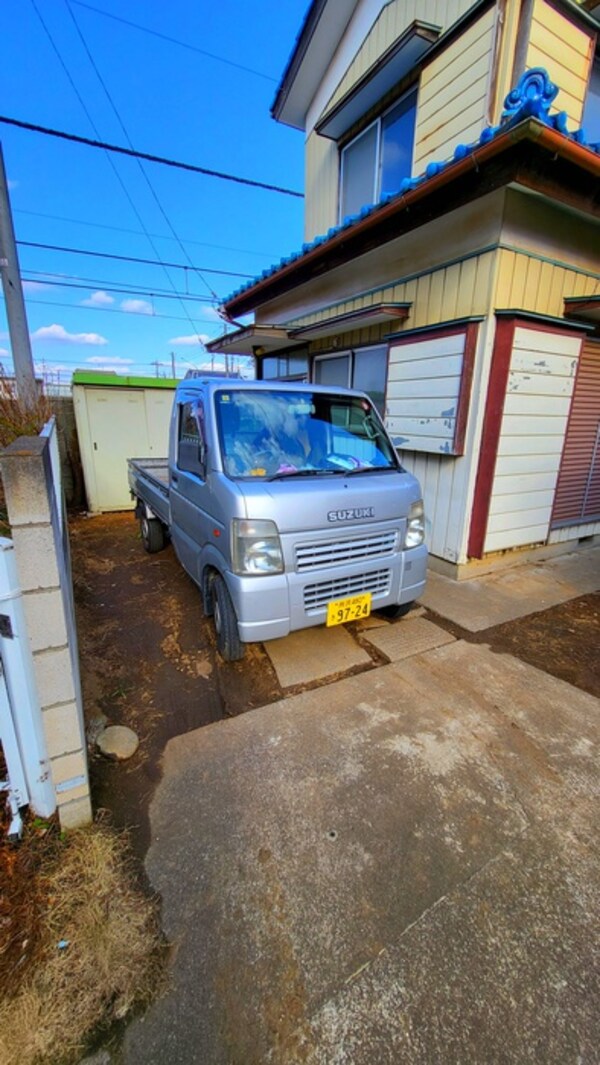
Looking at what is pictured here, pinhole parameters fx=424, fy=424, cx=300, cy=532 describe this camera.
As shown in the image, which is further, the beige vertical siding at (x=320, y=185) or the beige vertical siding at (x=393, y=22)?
the beige vertical siding at (x=320, y=185)

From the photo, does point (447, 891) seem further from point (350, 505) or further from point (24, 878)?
point (350, 505)

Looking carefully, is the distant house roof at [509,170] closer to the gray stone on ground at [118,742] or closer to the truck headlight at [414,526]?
the truck headlight at [414,526]

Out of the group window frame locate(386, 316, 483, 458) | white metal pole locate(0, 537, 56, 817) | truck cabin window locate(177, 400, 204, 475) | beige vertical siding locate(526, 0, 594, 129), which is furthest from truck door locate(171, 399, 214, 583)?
beige vertical siding locate(526, 0, 594, 129)

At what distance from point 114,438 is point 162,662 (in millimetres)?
5359

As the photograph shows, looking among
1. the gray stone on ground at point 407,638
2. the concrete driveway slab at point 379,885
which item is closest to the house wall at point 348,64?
the gray stone on ground at point 407,638

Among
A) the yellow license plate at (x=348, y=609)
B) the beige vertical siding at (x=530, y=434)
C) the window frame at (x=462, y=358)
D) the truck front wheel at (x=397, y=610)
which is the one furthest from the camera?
the beige vertical siding at (x=530, y=434)

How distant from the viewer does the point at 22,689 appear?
1.52m

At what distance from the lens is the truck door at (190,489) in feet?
9.89

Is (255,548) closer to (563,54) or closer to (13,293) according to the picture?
(13,293)

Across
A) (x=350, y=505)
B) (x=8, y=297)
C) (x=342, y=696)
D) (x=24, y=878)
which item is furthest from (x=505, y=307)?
(x=8, y=297)

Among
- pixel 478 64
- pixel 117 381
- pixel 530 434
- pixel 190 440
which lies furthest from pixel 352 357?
pixel 117 381

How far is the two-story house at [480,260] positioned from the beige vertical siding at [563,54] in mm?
19

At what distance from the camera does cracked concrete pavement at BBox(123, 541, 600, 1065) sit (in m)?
1.22

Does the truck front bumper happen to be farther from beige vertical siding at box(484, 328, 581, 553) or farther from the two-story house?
beige vertical siding at box(484, 328, 581, 553)
